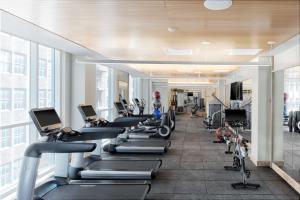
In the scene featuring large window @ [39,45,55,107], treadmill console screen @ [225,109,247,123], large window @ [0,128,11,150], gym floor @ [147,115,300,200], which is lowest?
gym floor @ [147,115,300,200]

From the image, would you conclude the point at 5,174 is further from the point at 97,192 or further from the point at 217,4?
the point at 217,4

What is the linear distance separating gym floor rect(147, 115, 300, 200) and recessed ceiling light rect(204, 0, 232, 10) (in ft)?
8.83

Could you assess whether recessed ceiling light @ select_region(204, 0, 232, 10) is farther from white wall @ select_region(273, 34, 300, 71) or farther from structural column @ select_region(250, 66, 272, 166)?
structural column @ select_region(250, 66, 272, 166)

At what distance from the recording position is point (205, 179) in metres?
5.29

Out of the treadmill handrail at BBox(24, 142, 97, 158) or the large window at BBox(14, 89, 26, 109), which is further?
the large window at BBox(14, 89, 26, 109)

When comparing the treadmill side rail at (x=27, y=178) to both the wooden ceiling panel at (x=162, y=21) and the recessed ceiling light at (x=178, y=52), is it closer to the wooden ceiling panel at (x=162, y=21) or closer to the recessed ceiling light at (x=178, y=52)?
the wooden ceiling panel at (x=162, y=21)

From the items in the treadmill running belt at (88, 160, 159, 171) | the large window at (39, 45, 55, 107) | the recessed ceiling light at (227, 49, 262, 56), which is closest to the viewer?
the treadmill running belt at (88, 160, 159, 171)

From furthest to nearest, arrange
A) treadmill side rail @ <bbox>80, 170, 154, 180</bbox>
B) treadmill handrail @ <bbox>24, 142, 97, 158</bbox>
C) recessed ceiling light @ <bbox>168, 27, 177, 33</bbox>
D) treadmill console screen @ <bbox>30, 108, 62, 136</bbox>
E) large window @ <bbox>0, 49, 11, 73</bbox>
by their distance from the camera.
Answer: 1. treadmill side rail @ <bbox>80, 170, 154, 180</bbox>
2. large window @ <bbox>0, 49, 11, 73</bbox>
3. recessed ceiling light @ <bbox>168, 27, 177, 33</bbox>
4. treadmill console screen @ <bbox>30, 108, 62, 136</bbox>
5. treadmill handrail @ <bbox>24, 142, 97, 158</bbox>

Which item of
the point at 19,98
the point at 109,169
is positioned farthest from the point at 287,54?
the point at 19,98

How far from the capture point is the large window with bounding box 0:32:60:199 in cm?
467

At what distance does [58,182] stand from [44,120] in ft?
3.82

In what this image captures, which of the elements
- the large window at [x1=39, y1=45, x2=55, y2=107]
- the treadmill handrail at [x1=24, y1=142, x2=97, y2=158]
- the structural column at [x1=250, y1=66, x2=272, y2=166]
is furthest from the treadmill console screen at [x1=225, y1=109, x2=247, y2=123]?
the treadmill handrail at [x1=24, y1=142, x2=97, y2=158]

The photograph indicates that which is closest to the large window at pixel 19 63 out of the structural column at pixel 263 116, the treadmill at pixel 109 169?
the treadmill at pixel 109 169

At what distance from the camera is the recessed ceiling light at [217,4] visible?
2.97 metres
